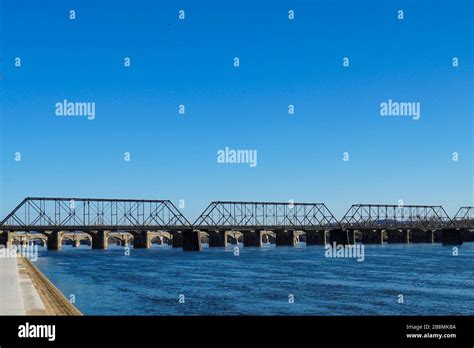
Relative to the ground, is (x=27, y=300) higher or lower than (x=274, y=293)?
higher

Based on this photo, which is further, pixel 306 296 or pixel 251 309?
pixel 306 296

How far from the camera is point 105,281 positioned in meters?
78.2

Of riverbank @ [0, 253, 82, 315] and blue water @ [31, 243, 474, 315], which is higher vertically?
riverbank @ [0, 253, 82, 315]

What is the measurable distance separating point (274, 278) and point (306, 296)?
78.4ft

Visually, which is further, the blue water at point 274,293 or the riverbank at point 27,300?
the blue water at point 274,293

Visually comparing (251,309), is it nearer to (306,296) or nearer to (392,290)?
(306,296)

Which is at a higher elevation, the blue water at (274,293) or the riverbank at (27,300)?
the riverbank at (27,300)

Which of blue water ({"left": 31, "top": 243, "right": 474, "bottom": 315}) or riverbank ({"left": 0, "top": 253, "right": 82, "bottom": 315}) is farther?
blue water ({"left": 31, "top": 243, "right": 474, "bottom": 315})

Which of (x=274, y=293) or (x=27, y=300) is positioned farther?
(x=274, y=293)
